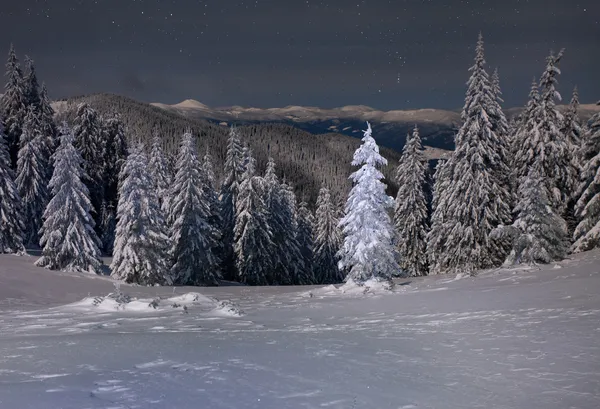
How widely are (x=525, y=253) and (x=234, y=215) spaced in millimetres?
27347

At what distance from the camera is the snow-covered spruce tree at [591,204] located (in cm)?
2661

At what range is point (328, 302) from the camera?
18.6 m

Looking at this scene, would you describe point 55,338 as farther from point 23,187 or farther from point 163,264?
point 23,187

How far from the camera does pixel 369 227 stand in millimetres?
24750

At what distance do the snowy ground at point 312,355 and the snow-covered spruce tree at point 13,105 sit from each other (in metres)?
40.0

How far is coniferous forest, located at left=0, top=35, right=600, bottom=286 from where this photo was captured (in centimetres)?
2500

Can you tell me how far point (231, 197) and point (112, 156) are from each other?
1656 cm

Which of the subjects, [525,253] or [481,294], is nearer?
[481,294]

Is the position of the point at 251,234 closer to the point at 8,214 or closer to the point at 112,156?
the point at 8,214

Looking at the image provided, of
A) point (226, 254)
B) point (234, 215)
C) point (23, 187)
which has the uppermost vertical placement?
point (23, 187)

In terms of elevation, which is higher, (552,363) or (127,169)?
(127,169)

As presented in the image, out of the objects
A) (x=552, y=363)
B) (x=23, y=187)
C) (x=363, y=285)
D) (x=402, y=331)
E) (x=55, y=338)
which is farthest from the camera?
(x=23, y=187)

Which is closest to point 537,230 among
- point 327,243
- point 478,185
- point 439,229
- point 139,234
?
point 478,185

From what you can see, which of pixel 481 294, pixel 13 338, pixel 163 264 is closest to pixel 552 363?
pixel 481 294
